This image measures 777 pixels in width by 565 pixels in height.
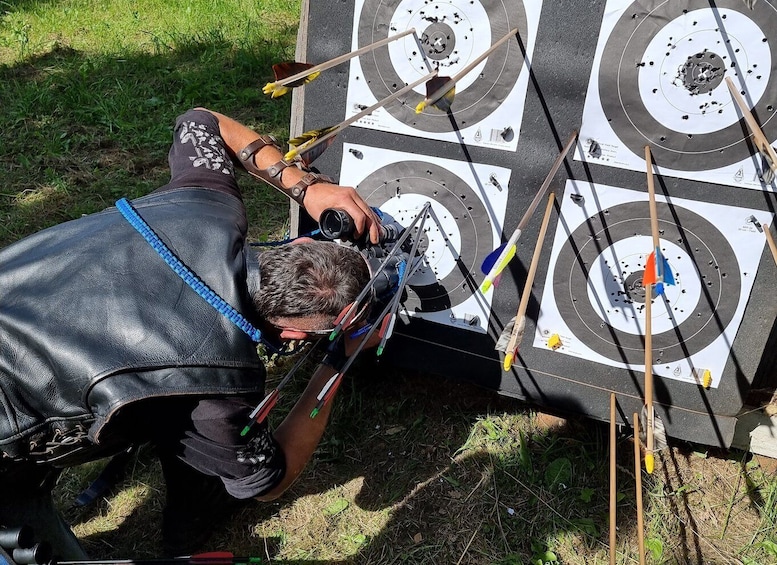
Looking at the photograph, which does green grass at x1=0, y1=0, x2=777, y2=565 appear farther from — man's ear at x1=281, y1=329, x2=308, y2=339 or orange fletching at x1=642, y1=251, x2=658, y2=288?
orange fletching at x1=642, y1=251, x2=658, y2=288

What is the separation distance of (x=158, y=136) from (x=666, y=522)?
2506 mm

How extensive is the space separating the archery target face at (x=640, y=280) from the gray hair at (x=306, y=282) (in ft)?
2.03

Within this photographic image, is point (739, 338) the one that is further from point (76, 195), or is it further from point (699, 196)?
point (76, 195)

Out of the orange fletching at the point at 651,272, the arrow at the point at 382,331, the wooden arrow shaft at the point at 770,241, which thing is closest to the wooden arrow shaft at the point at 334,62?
the arrow at the point at 382,331

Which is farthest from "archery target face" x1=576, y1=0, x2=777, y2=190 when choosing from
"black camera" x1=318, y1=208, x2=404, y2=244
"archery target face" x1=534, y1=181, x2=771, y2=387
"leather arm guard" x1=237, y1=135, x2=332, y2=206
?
"leather arm guard" x1=237, y1=135, x2=332, y2=206

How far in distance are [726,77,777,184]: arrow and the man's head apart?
2.83ft

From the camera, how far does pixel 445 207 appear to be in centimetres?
183

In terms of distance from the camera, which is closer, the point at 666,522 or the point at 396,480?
the point at 666,522

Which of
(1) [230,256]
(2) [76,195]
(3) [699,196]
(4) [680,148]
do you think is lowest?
(2) [76,195]

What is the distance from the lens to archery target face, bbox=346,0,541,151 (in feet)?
5.25

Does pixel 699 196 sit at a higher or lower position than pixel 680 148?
lower

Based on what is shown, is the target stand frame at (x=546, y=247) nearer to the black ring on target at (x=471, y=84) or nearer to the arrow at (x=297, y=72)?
the black ring on target at (x=471, y=84)

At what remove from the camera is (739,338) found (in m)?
1.66

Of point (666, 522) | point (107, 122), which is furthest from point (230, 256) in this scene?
point (107, 122)
